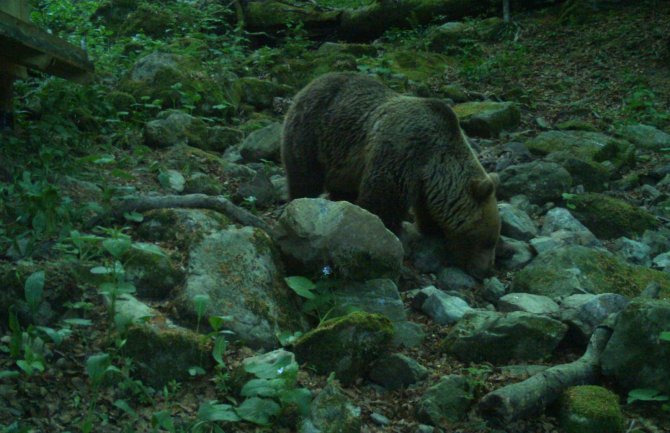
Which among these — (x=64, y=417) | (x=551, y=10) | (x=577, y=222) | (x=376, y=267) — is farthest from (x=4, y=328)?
(x=551, y=10)

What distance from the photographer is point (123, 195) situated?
583cm

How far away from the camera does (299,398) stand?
3.82 meters

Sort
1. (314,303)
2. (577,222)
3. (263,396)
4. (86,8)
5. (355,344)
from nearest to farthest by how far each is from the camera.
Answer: (263,396) < (355,344) < (314,303) < (577,222) < (86,8)

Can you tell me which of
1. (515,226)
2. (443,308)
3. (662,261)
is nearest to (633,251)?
(662,261)

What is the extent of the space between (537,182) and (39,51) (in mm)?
5210

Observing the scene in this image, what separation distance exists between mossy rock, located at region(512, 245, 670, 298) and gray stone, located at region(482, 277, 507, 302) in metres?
0.12

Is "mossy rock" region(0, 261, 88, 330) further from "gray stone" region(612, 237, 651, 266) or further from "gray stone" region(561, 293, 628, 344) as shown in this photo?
"gray stone" region(612, 237, 651, 266)

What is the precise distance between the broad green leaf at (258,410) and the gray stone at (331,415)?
0.17 metres

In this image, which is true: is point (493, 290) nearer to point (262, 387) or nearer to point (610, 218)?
point (610, 218)

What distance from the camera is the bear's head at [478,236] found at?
691 cm

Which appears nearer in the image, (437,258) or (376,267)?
(376,267)

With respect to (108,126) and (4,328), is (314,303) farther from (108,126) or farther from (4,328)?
(108,126)

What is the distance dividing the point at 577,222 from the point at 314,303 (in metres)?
3.86

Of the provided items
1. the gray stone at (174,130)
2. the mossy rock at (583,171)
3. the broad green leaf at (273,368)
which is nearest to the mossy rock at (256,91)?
the gray stone at (174,130)
